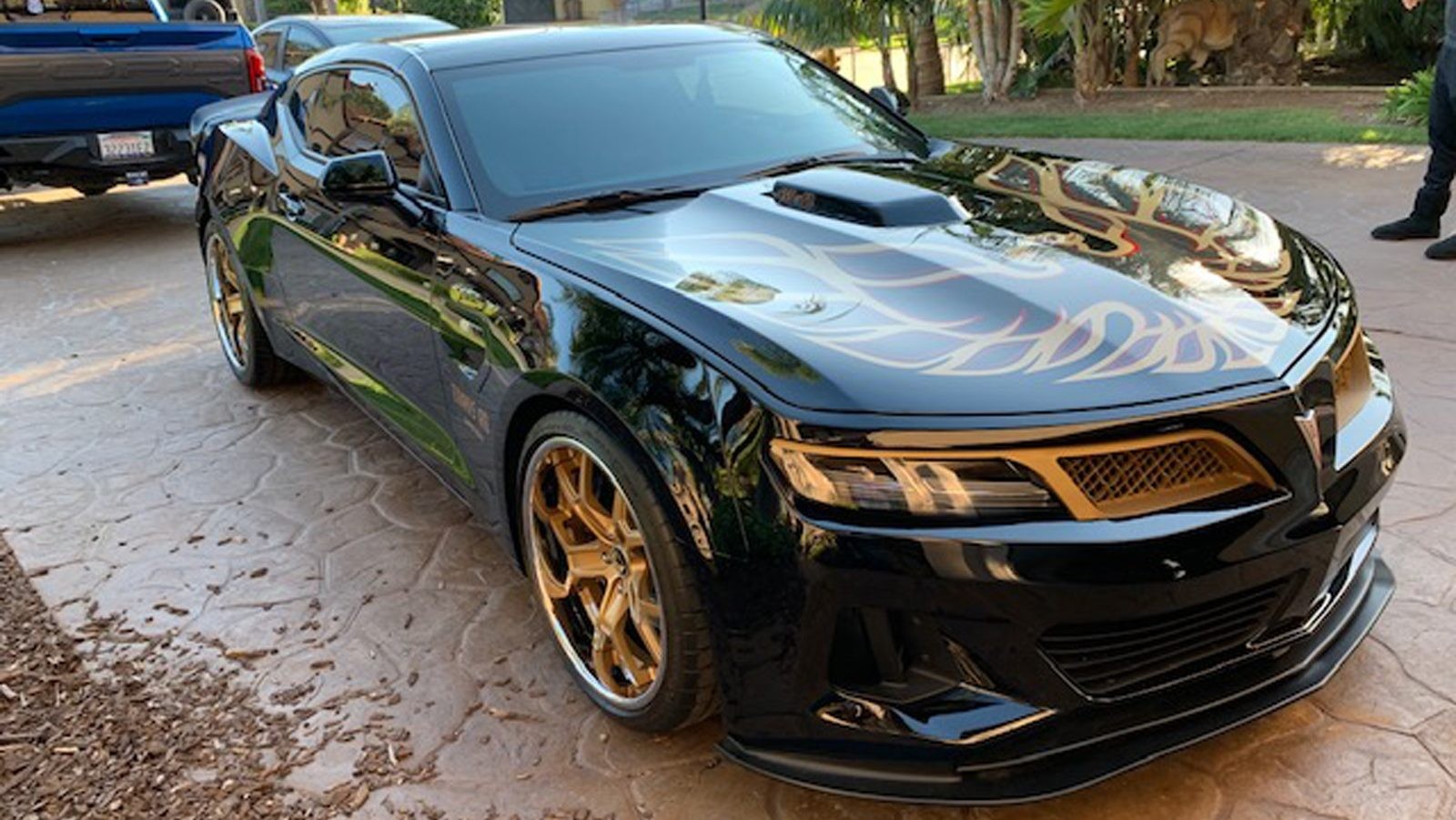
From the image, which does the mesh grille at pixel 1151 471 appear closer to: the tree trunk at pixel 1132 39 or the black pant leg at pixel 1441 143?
the black pant leg at pixel 1441 143

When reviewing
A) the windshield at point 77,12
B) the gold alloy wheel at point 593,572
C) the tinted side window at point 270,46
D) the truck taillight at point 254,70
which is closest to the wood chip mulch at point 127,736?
the gold alloy wheel at point 593,572

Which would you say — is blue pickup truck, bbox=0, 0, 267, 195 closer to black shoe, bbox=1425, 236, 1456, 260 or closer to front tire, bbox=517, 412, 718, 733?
front tire, bbox=517, 412, 718, 733

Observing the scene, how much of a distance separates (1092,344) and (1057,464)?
295mm

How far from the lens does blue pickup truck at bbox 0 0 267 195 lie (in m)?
7.99


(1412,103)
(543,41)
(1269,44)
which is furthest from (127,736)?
(1269,44)

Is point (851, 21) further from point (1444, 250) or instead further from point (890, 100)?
point (890, 100)

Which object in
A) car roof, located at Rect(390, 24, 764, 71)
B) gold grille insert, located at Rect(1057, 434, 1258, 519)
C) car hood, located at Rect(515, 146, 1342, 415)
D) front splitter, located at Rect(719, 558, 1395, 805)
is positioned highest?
car roof, located at Rect(390, 24, 764, 71)

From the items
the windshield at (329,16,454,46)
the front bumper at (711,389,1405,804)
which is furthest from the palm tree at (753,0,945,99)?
the front bumper at (711,389,1405,804)

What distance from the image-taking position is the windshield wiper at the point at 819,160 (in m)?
3.28

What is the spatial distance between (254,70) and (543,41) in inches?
244

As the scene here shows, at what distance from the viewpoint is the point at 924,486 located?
1.98 meters

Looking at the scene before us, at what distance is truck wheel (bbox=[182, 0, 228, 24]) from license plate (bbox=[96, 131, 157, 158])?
2.26 m

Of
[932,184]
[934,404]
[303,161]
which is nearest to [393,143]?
[303,161]

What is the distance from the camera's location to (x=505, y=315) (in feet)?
9.08
